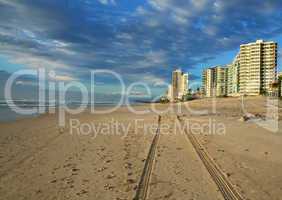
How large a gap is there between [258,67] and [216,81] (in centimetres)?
4782

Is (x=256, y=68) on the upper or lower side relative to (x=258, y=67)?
lower

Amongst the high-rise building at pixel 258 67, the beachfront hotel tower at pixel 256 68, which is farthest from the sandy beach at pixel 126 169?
the high-rise building at pixel 258 67

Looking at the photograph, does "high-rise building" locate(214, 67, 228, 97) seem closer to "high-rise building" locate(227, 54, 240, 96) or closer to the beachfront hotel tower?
"high-rise building" locate(227, 54, 240, 96)

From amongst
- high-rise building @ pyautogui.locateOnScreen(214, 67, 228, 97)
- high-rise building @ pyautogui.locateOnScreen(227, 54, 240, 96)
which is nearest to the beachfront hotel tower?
high-rise building @ pyautogui.locateOnScreen(227, 54, 240, 96)

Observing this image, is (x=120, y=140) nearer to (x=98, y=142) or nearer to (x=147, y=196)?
(x=98, y=142)

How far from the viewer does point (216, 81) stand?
6496 inches

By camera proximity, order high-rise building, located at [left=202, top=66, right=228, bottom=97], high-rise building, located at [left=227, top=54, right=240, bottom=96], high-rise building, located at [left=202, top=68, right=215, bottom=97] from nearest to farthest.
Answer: high-rise building, located at [left=227, top=54, right=240, bottom=96], high-rise building, located at [left=202, top=66, right=228, bottom=97], high-rise building, located at [left=202, top=68, right=215, bottom=97]

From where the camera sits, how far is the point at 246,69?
397 feet

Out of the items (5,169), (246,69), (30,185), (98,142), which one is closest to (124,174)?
(30,185)

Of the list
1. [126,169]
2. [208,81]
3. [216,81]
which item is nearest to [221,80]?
[216,81]

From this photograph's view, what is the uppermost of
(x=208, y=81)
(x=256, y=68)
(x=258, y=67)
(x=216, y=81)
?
(x=258, y=67)

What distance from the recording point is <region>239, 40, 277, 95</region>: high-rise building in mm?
115938

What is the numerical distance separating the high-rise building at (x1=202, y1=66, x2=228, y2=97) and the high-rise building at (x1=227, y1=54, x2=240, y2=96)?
5.91m

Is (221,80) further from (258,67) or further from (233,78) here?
(258,67)
